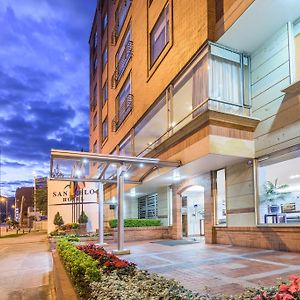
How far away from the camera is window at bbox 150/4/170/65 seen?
14.9m

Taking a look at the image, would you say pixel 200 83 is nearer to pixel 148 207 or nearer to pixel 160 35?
pixel 160 35

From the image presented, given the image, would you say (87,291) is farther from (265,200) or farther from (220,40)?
(220,40)

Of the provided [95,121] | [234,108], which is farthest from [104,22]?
[234,108]

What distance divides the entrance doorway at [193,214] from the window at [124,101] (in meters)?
6.22

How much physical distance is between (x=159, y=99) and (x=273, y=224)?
7.51 m

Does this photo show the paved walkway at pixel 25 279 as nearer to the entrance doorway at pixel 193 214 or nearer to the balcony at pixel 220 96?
the balcony at pixel 220 96

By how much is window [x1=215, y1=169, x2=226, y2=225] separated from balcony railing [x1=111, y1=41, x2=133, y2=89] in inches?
394

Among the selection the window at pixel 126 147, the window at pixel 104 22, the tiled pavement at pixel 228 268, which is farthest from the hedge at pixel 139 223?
the window at pixel 104 22

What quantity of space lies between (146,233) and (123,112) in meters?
7.99

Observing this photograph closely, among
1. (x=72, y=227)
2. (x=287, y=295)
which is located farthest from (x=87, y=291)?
(x=72, y=227)

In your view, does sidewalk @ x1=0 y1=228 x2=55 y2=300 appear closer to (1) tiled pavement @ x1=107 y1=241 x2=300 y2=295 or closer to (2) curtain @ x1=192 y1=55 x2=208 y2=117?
(1) tiled pavement @ x1=107 y1=241 x2=300 y2=295

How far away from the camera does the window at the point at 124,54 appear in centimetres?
2086

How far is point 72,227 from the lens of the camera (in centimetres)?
2717

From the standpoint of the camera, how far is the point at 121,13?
2392 centimetres
